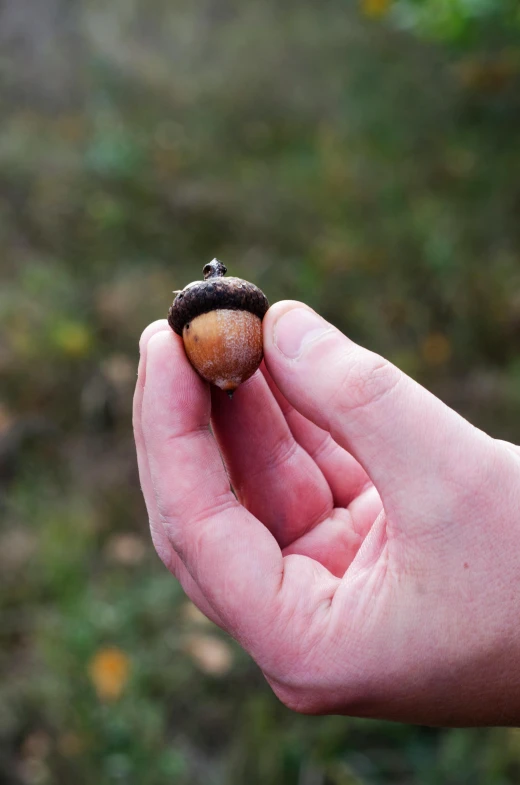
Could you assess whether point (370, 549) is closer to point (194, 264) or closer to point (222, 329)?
point (222, 329)

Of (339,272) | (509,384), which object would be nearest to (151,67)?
(339,272)

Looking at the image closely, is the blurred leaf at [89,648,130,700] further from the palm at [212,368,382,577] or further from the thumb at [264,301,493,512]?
the thumb at [264,301,493,512]

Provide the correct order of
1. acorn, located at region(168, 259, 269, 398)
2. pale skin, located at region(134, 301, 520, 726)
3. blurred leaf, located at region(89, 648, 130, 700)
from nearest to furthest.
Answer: pale skin, located at region(134, 301, 520, 726), acorn, located at region(168, 259, 269, 398), blurred leaf, located at region(89, 648, 130, 700)

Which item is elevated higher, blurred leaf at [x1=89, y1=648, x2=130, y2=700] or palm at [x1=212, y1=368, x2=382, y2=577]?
palm at [x1=212, y1=368, x2=382, y2=577]

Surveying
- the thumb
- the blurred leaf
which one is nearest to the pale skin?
the thumb

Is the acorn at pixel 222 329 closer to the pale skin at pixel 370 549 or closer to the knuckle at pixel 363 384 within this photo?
the pale skin at pixel 370 549

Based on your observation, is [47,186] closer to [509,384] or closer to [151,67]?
[151,67]

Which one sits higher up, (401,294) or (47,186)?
(47,186)
